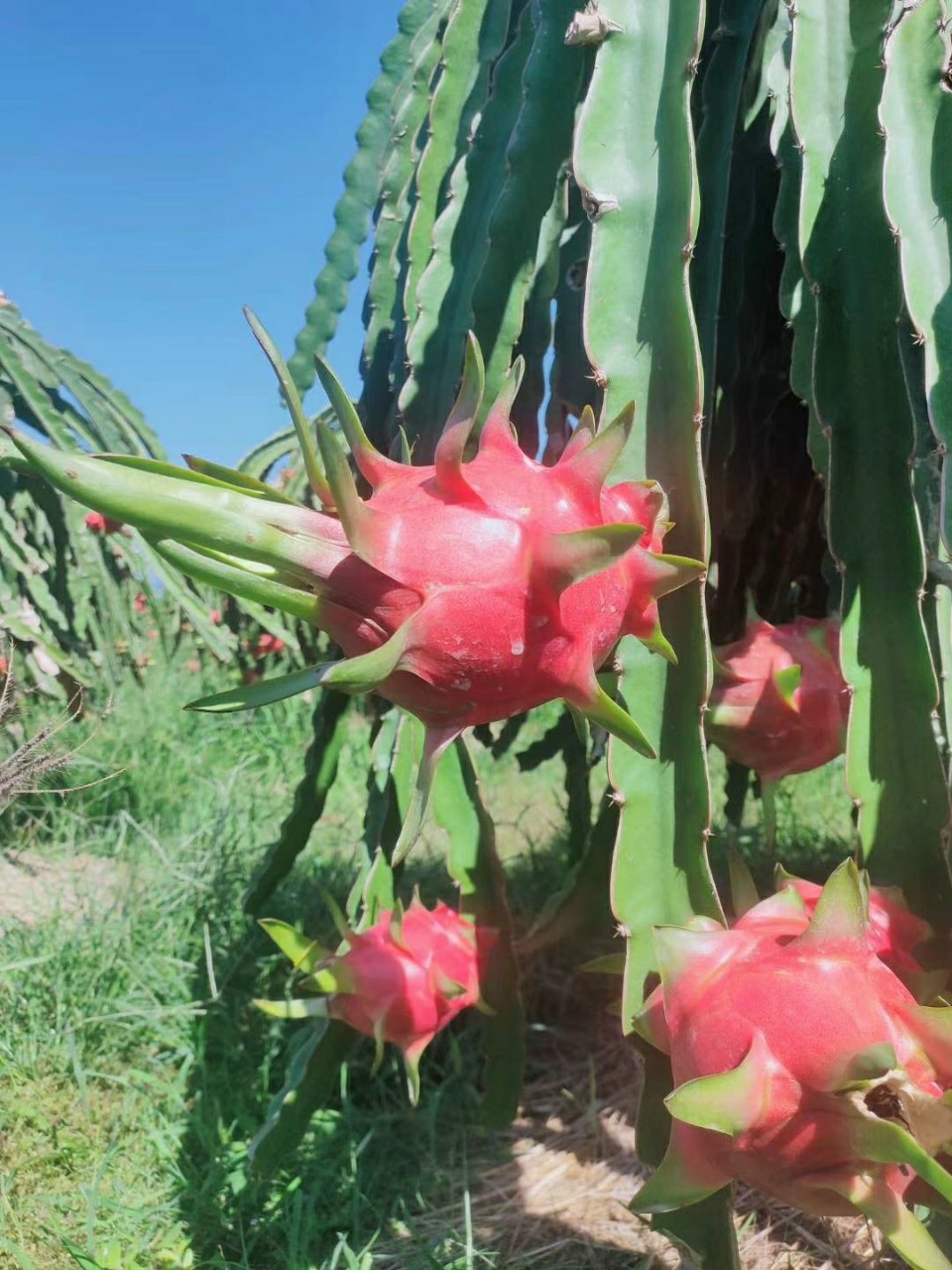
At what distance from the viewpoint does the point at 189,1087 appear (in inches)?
Result: 68.4

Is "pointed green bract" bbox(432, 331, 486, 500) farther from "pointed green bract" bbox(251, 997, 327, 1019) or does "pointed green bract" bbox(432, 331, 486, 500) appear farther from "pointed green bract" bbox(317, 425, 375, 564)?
"pointed green bract" bbox(251, 997, 327, 1019)

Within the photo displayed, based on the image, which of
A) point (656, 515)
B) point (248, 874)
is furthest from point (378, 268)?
point (248, 874)

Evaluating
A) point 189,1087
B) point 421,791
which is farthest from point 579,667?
point 189,1087

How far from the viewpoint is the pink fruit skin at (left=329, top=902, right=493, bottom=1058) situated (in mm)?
1321

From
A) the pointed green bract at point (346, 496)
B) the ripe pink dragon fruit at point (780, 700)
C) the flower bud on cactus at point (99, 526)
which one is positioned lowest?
the ripe pink dragon fruit at point (780, 700)

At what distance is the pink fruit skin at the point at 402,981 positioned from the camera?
52.0 inches

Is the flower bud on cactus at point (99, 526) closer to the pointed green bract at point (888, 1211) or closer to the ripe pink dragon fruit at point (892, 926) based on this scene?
the ripe pink dragon fruit at point (892, 926)

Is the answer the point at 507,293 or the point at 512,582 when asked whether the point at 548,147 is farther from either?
the point at 512,582

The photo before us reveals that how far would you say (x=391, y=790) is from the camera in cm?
150

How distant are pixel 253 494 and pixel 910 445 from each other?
0.76 metres

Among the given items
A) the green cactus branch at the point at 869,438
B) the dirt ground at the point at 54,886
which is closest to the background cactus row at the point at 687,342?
the green cactus branch at the point at 869,438

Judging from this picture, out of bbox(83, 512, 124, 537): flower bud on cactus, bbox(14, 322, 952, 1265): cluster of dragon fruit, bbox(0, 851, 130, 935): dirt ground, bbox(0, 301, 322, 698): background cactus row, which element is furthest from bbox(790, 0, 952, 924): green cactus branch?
bbox(83, 512, 124, 537): flower bud on cactus

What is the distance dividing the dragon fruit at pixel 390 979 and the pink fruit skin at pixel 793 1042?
58 cm

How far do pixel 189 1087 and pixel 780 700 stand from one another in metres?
1.24
